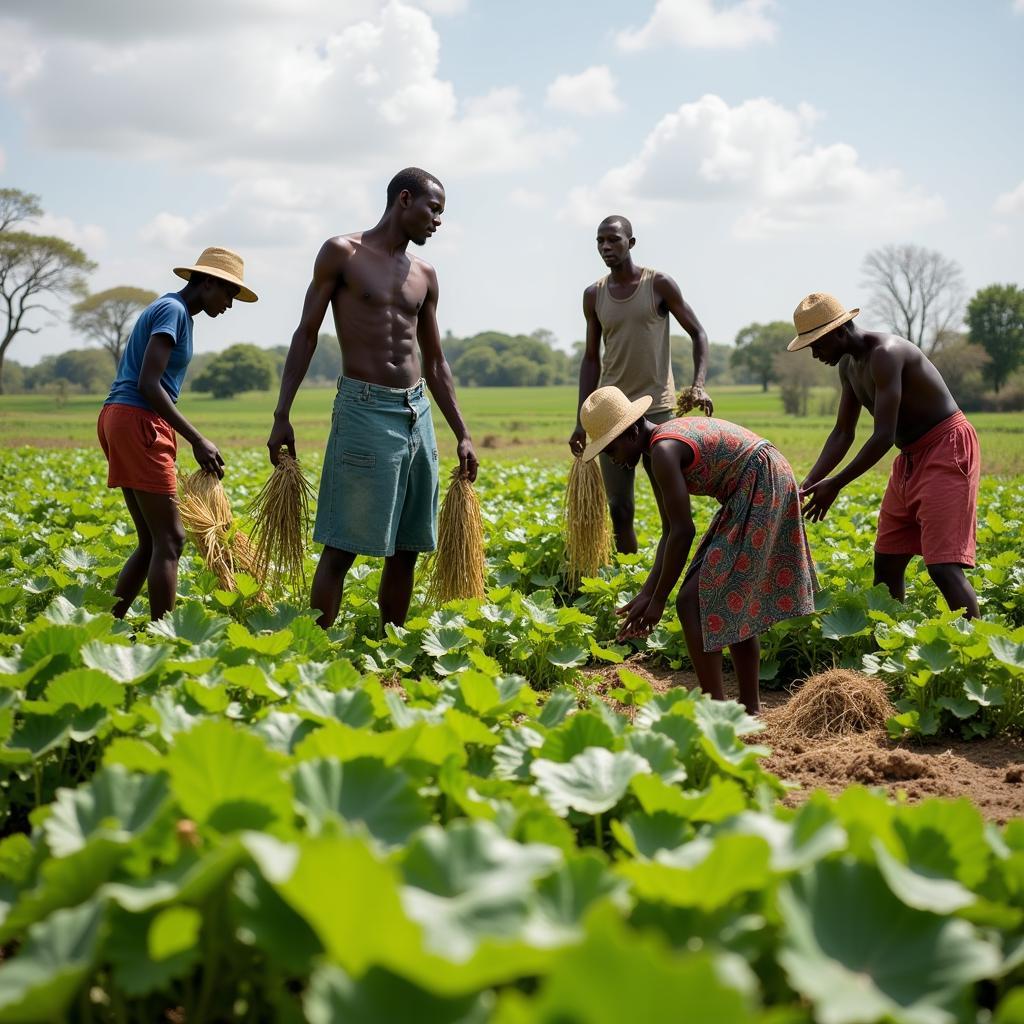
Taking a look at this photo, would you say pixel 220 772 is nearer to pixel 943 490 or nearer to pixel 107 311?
pixel 943 490

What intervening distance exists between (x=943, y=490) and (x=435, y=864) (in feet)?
12.2

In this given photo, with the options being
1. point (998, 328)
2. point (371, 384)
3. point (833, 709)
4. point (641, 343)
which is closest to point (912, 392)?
point (833, 709)

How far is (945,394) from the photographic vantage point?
15.9ft

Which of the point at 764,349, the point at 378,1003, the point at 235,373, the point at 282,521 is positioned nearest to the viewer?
the point at 378,1003

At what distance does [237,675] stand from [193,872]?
4.41 feet

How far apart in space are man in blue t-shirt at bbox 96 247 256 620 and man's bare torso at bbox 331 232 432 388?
551 millimetres

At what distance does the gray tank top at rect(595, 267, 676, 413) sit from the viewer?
598 centimetres

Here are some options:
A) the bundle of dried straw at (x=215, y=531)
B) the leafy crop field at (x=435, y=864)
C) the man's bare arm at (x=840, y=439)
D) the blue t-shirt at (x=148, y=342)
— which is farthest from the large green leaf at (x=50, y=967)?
the man's bare arm at (x=840, y=439)

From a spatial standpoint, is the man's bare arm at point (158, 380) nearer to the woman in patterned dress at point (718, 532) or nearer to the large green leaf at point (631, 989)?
the woman in patterned dress at point (718, 532)

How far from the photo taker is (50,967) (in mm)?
1467

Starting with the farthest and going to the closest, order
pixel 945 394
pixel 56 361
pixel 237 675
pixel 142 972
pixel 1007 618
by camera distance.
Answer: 1. pixel 56 361
2. pixel 1007 618
3. pixel 945 394
4. pixel 237 675
5. pixel 142 972

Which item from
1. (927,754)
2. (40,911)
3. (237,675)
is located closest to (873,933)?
(40,911)

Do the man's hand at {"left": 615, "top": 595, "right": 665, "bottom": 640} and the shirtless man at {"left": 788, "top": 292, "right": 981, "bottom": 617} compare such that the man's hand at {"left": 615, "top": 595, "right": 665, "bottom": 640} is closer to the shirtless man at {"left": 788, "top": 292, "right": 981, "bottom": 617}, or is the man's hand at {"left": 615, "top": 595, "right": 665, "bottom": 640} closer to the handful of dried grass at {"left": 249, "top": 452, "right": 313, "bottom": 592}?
the shirtless man at {"left": 788, "top": 292, "right": 981, "bottom": 617}

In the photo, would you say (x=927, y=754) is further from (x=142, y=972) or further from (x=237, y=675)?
(x=142, y=972)
